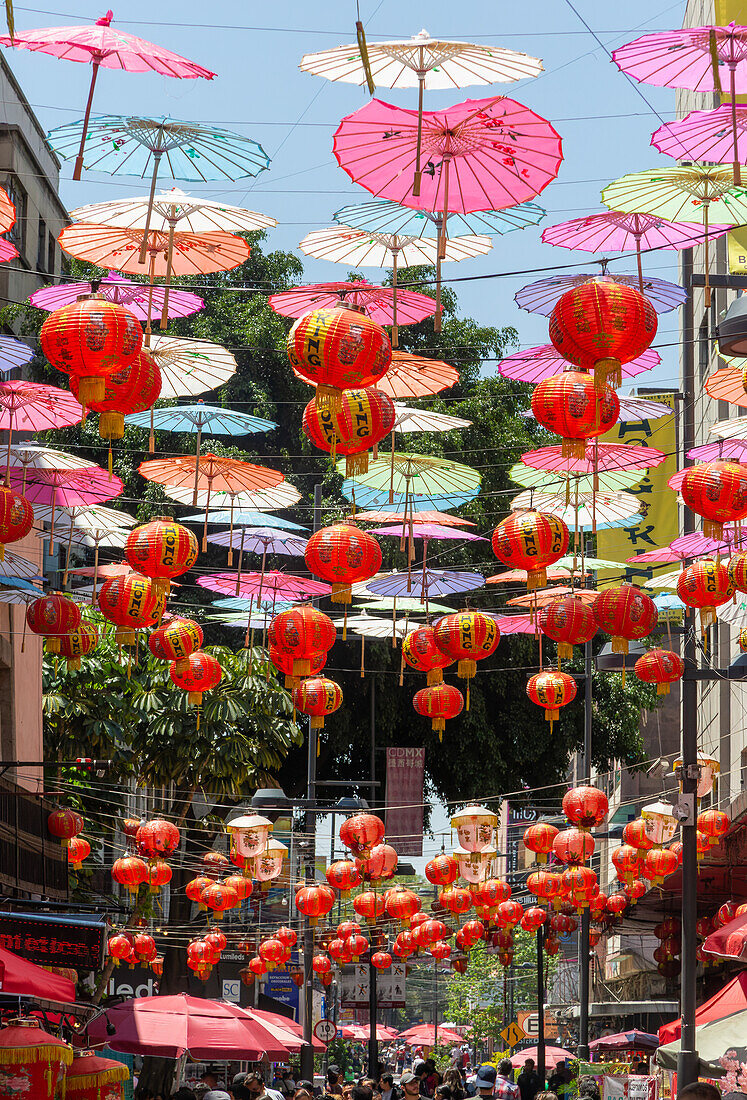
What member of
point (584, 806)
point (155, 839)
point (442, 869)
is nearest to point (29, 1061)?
point (155, 839)

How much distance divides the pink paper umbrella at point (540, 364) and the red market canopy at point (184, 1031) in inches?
423

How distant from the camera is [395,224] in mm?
11281

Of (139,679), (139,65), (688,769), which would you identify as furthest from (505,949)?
(139,65)

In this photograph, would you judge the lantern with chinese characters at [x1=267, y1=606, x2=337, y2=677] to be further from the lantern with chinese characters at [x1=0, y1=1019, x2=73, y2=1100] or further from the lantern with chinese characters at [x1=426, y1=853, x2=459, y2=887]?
the lantern with chinese characters at [x1=426, y1=853, x2=459, y2=887]

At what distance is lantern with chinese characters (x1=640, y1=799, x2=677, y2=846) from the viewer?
61.4 ft

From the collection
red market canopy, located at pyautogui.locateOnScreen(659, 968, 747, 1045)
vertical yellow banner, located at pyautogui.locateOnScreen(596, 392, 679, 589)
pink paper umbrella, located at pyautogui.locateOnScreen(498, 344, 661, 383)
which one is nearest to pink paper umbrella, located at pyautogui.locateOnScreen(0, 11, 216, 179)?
pink paper umbrella, located at pyautogui.locateOnScreen(498, 344, 661, 383)

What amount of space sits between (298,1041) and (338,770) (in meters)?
9.21

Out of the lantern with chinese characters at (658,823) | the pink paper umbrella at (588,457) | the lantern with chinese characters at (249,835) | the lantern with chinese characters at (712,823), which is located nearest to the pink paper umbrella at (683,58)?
the pink paper umbrella at (588,457)

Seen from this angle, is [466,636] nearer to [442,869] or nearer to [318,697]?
[318,697]

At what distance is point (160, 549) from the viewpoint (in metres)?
12.2

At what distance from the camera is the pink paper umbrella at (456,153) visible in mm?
9062

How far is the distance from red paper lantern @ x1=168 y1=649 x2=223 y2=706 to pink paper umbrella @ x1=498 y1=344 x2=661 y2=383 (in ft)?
16.4

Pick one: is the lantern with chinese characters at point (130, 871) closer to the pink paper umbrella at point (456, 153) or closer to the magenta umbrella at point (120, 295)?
the magenta umbrella at point (120, 295)

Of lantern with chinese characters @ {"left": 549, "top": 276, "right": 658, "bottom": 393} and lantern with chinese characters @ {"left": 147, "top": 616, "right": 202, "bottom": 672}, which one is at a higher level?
lantern with chinese characters @ {"left": 549, "top": 276, "right": 658, "bottom": 393}
